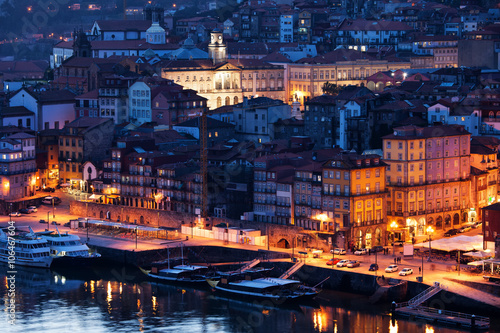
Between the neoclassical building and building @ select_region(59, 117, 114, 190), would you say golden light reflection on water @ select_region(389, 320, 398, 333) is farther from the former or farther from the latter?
the neoclassical building

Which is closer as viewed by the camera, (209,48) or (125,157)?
(125,157)

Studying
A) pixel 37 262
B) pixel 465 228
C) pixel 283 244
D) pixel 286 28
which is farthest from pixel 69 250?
pixel 286 28

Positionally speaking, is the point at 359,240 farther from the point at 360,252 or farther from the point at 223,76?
the point at 223,76

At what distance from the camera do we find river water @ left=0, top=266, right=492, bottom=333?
5797 cm

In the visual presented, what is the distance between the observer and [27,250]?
240 ft

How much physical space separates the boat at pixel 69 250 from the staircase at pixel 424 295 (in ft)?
69.1

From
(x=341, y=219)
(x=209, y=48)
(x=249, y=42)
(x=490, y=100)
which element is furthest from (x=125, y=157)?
(x=249, y=42)

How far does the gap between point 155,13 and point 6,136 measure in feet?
184

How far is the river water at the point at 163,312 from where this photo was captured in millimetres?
57969

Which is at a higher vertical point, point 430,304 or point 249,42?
point 249,42

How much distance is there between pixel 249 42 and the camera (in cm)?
13638

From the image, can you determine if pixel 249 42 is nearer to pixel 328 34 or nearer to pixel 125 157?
pixel 328 34

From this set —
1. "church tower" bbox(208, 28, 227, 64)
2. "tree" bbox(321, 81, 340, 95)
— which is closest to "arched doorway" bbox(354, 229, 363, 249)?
"tree" bbox(321, 81, 340, 95)

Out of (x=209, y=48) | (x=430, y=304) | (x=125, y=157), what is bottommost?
(x=430, y=304)
